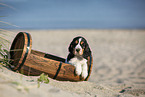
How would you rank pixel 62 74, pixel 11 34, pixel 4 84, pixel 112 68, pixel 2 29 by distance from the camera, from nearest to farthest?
pixel 4 84 < pixel 2 29 < pixel 11 34 < pixel 62 74 < pixel 112 68

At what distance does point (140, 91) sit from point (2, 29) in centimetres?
277

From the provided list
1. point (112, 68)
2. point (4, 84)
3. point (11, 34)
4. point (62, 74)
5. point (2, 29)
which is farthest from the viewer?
point (112, 68)

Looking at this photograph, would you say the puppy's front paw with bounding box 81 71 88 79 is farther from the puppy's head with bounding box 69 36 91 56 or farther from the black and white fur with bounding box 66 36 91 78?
the puppy's head with bounding box 69 36 91 56

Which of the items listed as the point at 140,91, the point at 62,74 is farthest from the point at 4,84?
the point at 140,91

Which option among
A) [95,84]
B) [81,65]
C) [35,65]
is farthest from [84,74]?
[35,65]

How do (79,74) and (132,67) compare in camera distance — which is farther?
(132,67)

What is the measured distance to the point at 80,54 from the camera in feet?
10.0

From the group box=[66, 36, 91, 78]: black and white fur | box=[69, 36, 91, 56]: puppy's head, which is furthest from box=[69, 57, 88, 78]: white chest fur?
box=[69, 36, 91, 56]: puppy's head

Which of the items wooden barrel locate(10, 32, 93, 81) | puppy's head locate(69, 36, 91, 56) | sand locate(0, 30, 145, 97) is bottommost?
sand locate(0, 30, 145, 97)

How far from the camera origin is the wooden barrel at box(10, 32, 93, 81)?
266 cm

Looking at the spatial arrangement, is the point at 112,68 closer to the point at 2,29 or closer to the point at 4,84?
the point at 2,29

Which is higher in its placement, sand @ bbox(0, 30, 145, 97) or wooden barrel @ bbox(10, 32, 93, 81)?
wooden barrel @ bbox(10, 32, 93, 81)

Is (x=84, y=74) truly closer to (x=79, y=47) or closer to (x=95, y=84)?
(x=95, y=84)

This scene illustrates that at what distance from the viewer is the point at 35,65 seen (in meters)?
Result: 2.80
